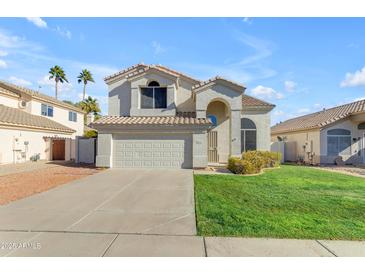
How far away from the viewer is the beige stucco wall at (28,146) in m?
17.2

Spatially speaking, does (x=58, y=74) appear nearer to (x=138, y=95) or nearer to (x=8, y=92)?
(x=8, y=92)

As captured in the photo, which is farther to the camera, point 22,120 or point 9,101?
point 9,101

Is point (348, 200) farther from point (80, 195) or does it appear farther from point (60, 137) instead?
point (60, 137)

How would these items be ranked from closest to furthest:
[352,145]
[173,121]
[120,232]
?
[120,232] < [173,121] < [352,145]

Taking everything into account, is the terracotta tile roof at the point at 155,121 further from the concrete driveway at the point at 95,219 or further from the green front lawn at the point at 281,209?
the concrete driveway at the point at 95,219

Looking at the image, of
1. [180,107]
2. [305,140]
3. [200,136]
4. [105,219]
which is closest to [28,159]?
[180,107]

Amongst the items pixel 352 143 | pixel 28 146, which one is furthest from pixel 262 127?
pixel 28 146

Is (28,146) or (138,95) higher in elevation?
(138,95)

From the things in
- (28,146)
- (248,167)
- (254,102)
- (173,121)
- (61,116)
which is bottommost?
(248,167)

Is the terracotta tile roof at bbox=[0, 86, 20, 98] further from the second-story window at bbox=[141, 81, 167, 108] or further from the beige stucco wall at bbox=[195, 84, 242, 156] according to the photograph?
the beige stucco wall at bbox=[195, 84, 242, 156]

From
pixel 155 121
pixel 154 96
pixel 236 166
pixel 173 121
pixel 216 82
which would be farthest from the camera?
pixel 154 96

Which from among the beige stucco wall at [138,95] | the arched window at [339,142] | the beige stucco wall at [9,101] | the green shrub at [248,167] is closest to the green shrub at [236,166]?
the green shrub at [248,167]

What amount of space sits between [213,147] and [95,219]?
12633 millimetres

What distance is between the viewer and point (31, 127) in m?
19.5
